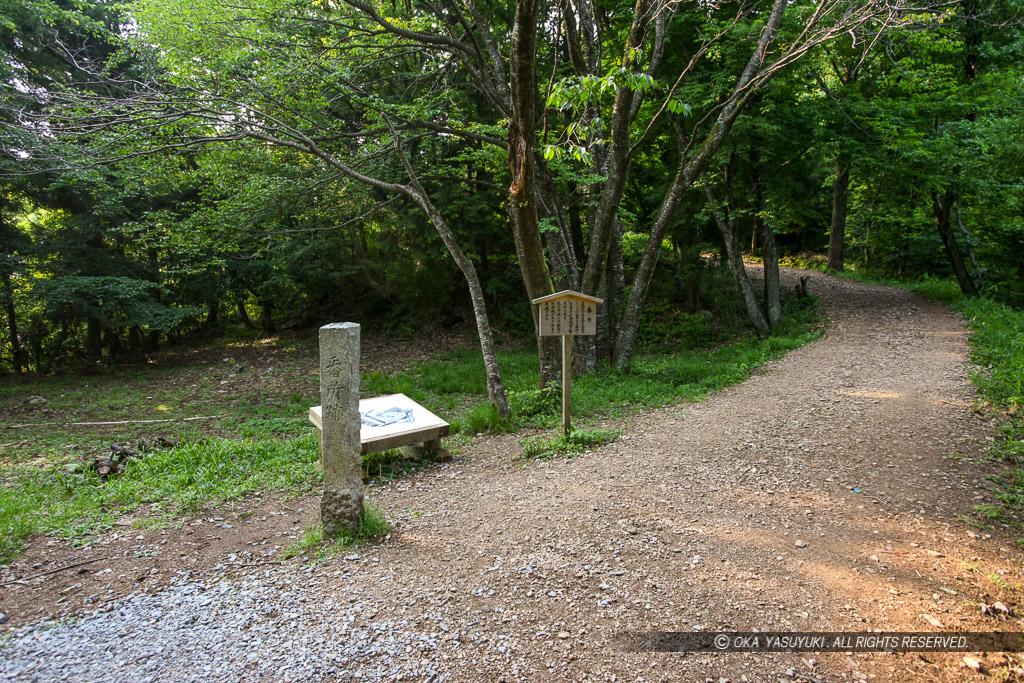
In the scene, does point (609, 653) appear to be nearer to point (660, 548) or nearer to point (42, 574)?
point (660, 548)

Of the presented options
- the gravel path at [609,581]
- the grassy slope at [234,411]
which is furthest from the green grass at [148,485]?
the gravel path at [609,581]

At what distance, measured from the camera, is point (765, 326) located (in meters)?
12.1

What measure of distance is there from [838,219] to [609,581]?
1733cm

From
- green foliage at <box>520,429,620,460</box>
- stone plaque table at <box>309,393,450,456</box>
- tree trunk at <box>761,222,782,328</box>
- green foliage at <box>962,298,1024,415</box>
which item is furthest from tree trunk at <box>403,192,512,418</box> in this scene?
tree trunk at <box>761,222,782,328</box>

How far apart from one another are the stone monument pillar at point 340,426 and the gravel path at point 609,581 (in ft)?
1.23

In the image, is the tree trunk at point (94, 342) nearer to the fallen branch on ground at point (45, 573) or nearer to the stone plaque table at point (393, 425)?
the stone plaque table at point (393, 425)

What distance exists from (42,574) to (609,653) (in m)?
4.17

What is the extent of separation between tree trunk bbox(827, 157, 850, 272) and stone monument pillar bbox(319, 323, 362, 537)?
51.2 ft

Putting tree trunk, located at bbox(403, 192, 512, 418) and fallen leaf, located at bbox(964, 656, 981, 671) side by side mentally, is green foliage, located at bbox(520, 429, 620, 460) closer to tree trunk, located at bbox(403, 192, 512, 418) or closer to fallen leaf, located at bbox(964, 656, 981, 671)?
tree trunk, located at bbox(403, 192, 512, 418)

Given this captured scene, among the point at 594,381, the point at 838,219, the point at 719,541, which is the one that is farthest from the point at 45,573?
the point at 838,219

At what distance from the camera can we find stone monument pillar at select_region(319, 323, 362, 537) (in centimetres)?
370

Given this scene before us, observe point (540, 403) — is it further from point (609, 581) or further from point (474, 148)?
point (474, 148)

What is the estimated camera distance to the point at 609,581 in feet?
10.4

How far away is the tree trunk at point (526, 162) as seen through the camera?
5668mm
